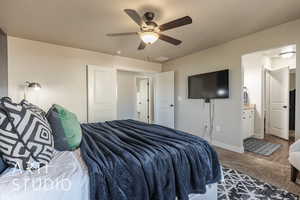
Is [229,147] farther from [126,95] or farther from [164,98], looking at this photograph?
[126,95]

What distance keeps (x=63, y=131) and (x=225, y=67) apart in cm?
342

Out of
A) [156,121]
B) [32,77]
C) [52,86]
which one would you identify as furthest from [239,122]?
[32,77]

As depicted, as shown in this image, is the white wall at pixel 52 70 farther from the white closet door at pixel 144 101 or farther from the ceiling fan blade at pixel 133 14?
A: the white closet door at pixel 144 101

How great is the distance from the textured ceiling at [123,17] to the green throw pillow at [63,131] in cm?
152

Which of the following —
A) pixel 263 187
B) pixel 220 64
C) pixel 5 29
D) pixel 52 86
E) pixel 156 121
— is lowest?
pixel 263 187

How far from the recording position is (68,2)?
1.99m

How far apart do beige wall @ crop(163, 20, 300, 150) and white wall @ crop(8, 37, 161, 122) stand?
2.30 meters

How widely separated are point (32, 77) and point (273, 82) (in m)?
6.10

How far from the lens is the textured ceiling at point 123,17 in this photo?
→ 2029 millimetres

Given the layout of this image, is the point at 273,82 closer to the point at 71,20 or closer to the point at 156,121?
the point at 156,121

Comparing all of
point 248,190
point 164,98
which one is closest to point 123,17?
point 248,190

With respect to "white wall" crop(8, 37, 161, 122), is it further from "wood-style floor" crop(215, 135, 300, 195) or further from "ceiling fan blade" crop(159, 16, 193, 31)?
"wood-style floor" crop(215, 135, 300, 195)

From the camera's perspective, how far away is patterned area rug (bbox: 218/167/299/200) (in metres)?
1.76

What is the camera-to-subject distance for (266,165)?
2590 mm
